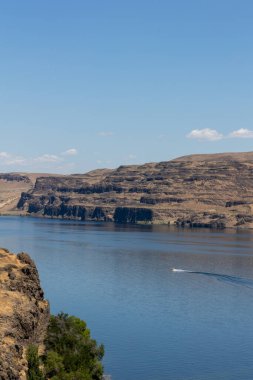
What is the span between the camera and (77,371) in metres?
52.2

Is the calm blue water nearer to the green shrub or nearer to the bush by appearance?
the bush

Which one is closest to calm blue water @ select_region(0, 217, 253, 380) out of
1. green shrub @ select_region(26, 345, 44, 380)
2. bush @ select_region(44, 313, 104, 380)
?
bush @ select_region(44, 313, 104, 380)

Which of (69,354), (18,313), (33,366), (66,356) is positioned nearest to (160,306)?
(69,354)

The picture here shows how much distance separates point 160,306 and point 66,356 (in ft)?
140

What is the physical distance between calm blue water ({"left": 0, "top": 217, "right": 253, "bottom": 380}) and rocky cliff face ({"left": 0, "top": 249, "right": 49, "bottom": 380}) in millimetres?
9866

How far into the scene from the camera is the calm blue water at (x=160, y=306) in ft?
219

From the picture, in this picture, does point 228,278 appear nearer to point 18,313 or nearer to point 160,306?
point 160,306

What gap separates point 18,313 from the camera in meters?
54.2

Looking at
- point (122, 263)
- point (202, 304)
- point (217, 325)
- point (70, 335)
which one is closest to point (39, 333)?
point (70, 335)

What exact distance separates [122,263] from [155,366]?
8441cm

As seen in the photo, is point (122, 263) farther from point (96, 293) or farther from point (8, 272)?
point (8, 272)

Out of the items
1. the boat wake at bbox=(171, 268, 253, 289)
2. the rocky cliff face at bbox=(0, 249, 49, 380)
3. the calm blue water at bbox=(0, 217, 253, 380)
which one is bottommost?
the calm blue water at bbox=(0, 217, 253, 380)

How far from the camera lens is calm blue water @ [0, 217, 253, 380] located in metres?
66.6

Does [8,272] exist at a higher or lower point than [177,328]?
higher
